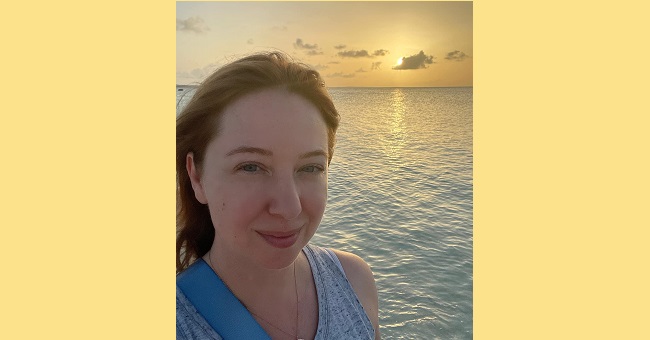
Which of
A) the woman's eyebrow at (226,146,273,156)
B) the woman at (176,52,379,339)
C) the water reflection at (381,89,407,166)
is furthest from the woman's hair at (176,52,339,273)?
the water reflection at (381,89,407,166)

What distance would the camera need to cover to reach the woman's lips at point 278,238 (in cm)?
124

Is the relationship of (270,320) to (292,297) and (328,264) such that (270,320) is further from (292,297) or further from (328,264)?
(328,264)

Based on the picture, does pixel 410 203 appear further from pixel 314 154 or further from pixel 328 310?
pixel 314 154

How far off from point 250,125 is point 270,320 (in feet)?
2.12

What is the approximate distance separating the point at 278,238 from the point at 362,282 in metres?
0.51

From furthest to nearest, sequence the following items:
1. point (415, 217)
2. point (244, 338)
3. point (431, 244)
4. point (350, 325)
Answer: point (415, 217)
point (431, 244)
point (350, 325)
point (244, 338)

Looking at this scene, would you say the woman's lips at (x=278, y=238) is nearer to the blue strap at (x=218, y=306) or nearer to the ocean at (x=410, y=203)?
the blue strap at (x=218, y=306)

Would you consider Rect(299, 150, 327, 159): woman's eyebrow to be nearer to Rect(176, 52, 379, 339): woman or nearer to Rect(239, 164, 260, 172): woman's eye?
Rect(176, 52, 379, 339): woman

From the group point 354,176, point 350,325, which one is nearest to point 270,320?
point 350,325

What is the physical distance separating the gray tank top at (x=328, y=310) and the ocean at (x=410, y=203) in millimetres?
610

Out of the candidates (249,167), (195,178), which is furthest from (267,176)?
(195,178)

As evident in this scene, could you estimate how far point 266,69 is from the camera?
127 centimetres

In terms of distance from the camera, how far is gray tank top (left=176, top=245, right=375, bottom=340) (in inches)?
51.9

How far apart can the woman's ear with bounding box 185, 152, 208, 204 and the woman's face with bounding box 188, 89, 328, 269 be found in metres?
0.01
